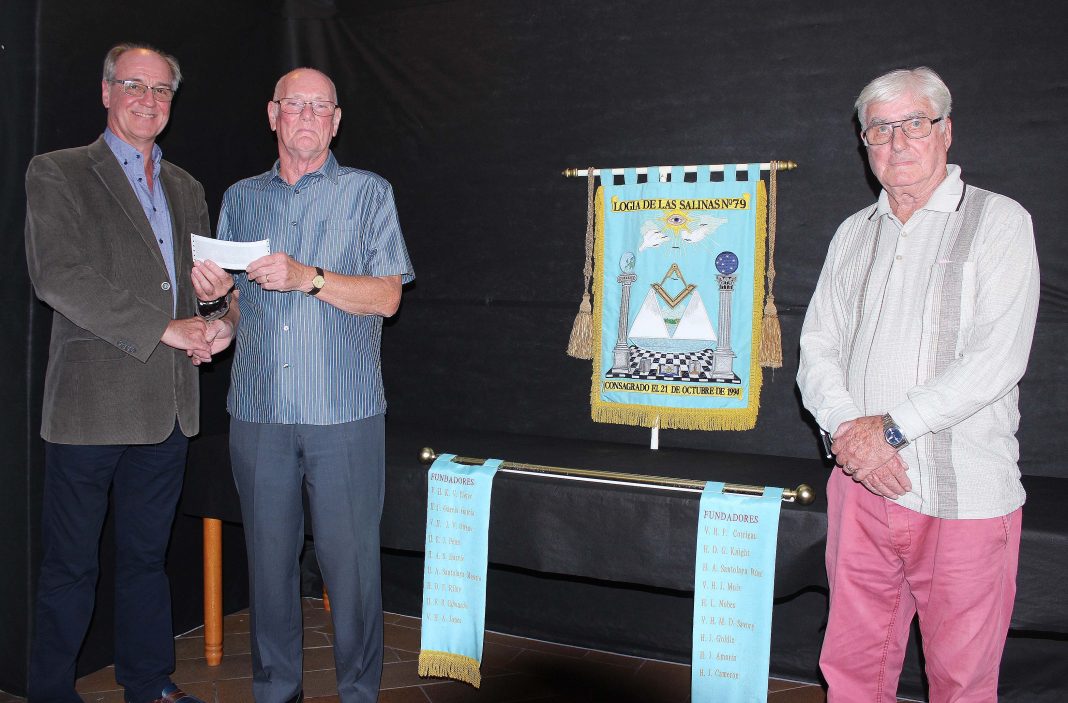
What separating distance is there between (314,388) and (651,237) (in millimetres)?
1382

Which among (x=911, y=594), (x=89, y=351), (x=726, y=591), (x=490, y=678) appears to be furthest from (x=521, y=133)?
(x=911, y=594)

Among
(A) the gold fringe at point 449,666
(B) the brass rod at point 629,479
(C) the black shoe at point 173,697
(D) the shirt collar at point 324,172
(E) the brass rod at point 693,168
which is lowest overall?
(C) the black shoe at point 173,697

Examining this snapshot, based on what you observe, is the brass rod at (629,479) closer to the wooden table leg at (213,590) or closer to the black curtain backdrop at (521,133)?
the black curtain backdrop at (521,133)

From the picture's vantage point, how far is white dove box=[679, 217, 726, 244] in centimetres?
312

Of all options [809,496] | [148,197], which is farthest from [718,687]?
[148,197]

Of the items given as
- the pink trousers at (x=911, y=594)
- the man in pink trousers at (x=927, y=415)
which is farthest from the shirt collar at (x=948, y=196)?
the pink trousers at (x=911, y=594)

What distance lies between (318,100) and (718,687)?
194 centimetres

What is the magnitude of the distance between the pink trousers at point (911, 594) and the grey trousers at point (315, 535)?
4.11 feet

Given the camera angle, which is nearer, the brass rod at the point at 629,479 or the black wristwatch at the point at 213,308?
the brass rod at the point at 629,479

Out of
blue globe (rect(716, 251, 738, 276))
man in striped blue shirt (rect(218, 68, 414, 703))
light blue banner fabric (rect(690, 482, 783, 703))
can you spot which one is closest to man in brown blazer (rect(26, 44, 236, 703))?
man in striped blue shirt (rect(218, 68, 414, 703))

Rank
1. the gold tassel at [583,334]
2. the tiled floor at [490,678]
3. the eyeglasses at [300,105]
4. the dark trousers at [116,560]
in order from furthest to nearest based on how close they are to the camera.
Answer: the gold tassel at [583,334] → the tiled floor at [490,678] → the dark trousers at [116,560] → the eyeglasses at [300,105]

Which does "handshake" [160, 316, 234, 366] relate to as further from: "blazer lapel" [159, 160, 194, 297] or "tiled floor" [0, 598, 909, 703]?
"tiled floor" [0, 598, 909, 703]

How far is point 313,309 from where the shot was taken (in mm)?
2451

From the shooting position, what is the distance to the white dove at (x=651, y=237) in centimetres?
319
